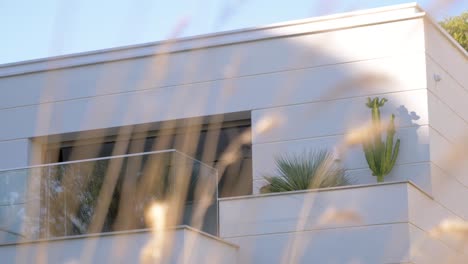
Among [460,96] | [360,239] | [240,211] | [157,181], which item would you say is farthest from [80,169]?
[460,96]

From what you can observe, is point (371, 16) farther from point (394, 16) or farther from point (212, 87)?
point (212, 87)

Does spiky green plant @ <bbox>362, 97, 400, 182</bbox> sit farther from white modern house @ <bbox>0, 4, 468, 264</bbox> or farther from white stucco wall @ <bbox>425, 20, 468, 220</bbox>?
white stucco wall @ <bbox>425, 20, 468, 220</bbox>

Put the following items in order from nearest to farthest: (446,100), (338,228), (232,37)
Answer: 1. (338,228)
2. (446,100)
3. (232,37)

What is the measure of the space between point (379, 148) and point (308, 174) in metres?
0.82

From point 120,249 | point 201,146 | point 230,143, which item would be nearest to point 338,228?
point 120,249

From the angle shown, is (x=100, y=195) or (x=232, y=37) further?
(x=232, y=37)

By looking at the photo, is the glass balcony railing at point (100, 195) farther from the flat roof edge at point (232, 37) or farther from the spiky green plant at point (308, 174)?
the flat roof edge at point (232, 37)

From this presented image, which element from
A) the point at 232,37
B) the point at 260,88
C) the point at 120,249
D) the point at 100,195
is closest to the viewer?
the point at 120,249

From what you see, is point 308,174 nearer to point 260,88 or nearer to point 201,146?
point 260,88

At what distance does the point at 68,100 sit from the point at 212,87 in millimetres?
2078

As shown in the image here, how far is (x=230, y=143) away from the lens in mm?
10906

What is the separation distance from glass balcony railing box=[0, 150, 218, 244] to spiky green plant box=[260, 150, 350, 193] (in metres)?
1.15

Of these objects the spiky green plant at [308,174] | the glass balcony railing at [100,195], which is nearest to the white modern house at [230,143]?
the glass balcony railing at [100,195]

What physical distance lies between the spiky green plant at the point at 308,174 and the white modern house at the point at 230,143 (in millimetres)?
198
